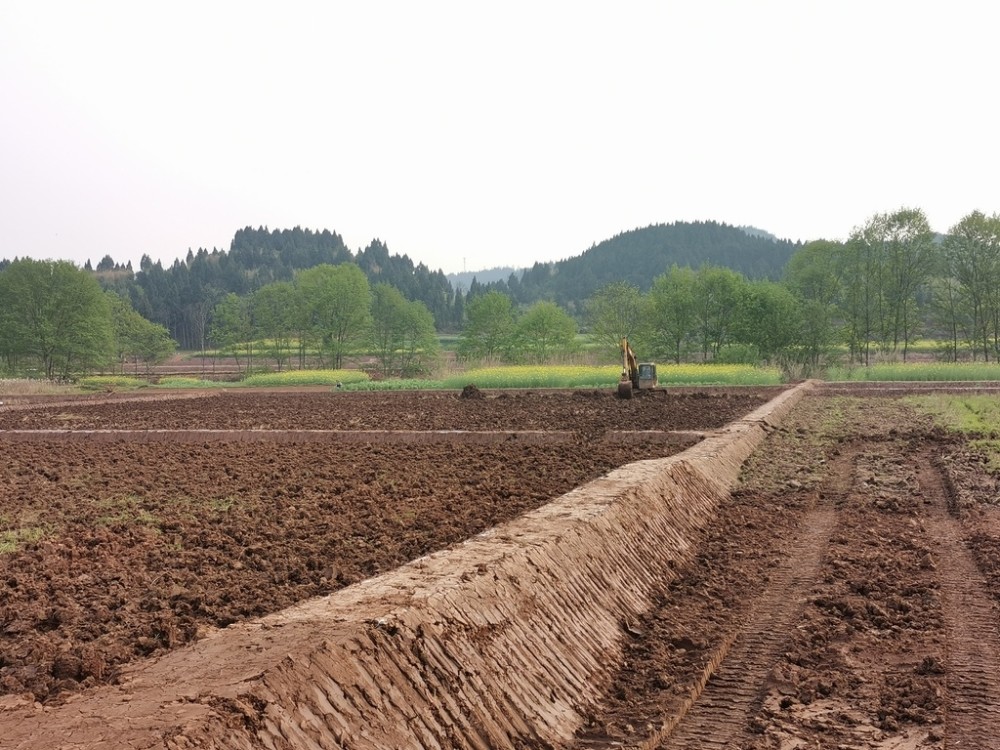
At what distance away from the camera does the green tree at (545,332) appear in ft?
254

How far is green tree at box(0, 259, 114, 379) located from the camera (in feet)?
225

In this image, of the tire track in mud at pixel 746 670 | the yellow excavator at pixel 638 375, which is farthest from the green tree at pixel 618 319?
the tire track in mud at pixel 746 670

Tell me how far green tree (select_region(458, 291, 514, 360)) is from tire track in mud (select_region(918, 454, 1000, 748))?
7249 cm

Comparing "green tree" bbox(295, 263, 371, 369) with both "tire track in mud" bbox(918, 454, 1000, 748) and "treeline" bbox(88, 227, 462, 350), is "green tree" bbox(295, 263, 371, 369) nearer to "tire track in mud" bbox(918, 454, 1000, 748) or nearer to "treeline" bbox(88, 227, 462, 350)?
"treeline" bbox(88, 227, 462, 350)

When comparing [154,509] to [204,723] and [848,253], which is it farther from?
[848,253]

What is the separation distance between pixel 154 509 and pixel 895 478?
11131mm

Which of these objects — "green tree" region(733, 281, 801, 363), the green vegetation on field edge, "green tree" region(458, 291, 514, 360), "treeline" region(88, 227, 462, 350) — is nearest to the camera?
the green vegetation on field edge

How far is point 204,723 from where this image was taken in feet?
12.4

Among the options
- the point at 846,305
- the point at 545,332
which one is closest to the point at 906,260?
the point at 846,305

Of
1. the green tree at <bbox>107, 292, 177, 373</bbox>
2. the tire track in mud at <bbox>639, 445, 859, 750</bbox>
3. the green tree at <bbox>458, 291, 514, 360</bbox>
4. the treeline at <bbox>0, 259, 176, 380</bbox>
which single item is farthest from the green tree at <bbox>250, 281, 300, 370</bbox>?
the tire track in mud at <bbox>639, 445, 859, 750</bbox>

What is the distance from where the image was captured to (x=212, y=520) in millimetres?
10453

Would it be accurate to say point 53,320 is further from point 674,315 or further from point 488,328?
point 674,315

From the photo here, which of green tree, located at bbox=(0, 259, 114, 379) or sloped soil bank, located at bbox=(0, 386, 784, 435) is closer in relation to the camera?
sloped soil bank, located at bbox=(0, 386, 784, 435)

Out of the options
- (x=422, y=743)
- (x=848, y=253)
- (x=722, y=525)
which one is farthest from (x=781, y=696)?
(x=848, y=253)
